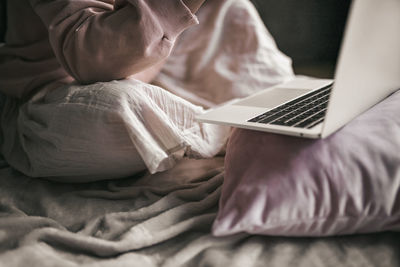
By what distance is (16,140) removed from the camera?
2.60 feet

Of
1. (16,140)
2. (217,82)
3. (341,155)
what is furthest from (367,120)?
(16,140)

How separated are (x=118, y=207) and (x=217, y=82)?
0.50 meters

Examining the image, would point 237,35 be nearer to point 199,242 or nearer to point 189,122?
point 189,122

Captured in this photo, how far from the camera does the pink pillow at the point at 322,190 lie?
48 cm

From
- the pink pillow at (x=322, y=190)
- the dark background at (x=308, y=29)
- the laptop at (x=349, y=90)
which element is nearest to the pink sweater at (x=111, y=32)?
the laptop at (x=349, y=90)

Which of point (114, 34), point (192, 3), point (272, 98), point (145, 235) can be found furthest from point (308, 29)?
point (145, 235)

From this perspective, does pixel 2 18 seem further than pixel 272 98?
Yes

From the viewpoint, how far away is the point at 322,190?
49cm

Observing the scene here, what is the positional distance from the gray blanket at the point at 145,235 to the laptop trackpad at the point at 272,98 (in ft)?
0.49

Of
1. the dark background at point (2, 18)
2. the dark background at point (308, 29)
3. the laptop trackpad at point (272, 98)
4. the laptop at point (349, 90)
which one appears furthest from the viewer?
the dark background at point (308, 29)

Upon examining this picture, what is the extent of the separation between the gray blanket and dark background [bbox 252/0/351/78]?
90cm

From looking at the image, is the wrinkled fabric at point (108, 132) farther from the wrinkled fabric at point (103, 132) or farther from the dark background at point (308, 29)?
the dark background at point (308, 29)

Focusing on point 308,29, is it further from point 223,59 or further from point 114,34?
point 114,34

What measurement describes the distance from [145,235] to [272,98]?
403 millimetres
